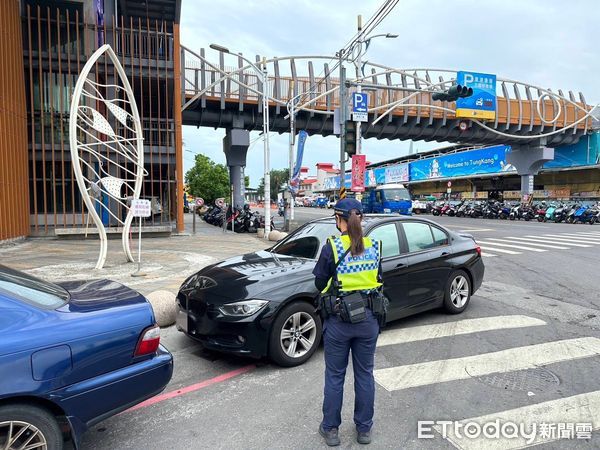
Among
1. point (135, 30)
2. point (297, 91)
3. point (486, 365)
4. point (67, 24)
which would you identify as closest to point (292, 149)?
point (297, 91)

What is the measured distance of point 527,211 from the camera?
100 feet

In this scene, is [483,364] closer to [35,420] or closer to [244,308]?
[244,308]

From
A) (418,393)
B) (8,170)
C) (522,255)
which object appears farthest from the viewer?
(8,170)

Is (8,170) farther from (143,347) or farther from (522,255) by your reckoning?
(522,255)

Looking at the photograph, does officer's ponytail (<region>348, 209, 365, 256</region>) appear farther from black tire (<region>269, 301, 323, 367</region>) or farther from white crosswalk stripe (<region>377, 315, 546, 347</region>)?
white crosswalk stripe (<region>377, 315, 546, 347</region>)

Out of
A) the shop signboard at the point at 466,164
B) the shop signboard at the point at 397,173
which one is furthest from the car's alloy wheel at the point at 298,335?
the shop signboard at the point at 397,173

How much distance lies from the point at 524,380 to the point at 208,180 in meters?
51.4

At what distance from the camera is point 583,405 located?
351 centimetres

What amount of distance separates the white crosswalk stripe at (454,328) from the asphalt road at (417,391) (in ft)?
0.04

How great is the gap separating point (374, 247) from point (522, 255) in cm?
1121

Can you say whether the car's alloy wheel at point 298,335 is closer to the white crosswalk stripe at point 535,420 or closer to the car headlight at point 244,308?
the car headlight at point 244,308

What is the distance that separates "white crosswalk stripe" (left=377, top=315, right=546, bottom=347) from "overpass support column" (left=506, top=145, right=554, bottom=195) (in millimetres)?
34136

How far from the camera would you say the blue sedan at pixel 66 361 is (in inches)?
91.5

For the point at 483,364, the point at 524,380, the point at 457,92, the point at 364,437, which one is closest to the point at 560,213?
the point at 457,92
